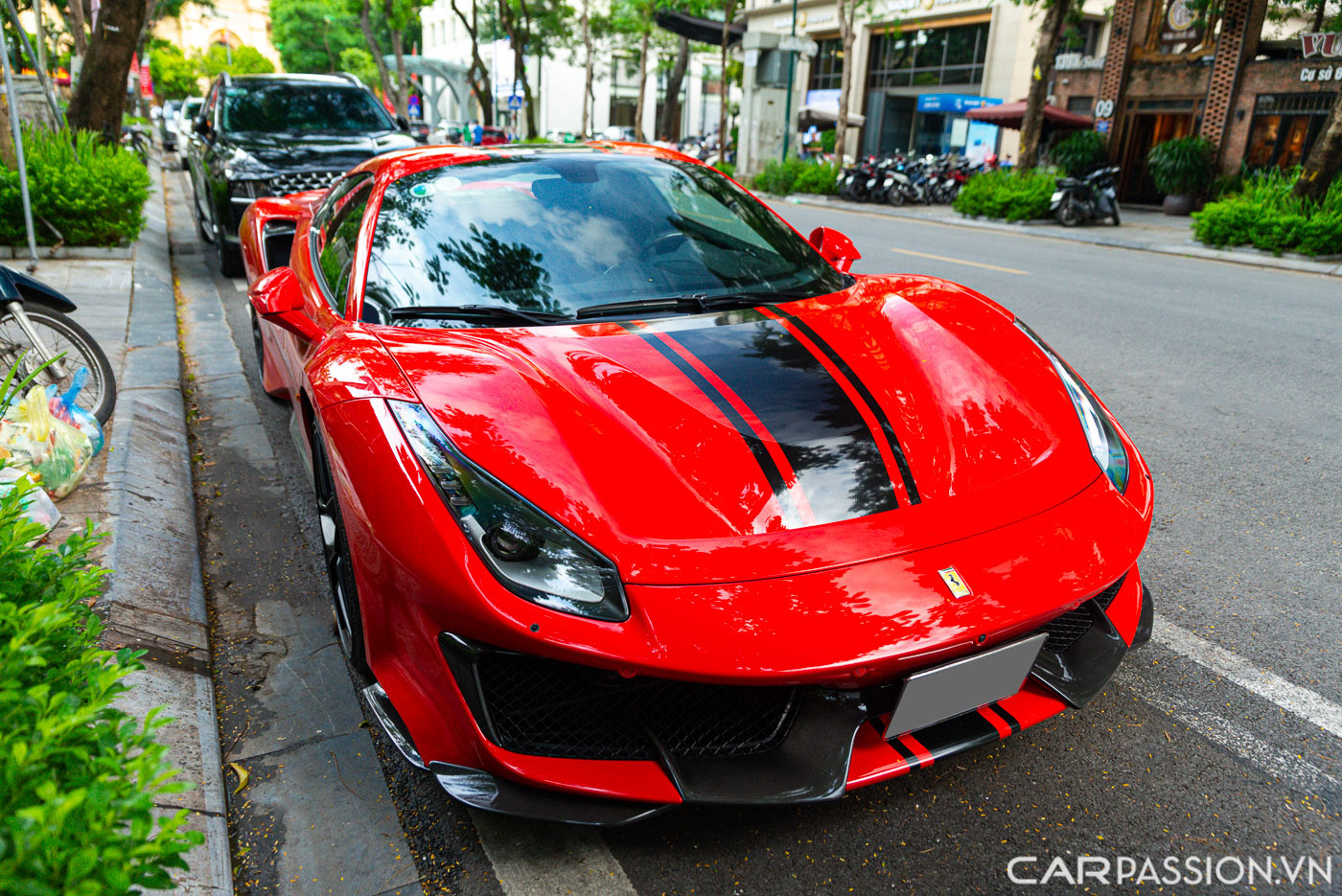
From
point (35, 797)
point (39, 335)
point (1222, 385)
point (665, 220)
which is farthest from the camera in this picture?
point (1222, 385)

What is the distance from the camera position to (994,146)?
30484 mm

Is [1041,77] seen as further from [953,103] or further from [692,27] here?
[953,103]

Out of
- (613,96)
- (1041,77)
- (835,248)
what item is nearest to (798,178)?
(1041,77)

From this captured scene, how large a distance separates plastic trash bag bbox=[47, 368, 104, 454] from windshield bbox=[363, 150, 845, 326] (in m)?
1.38

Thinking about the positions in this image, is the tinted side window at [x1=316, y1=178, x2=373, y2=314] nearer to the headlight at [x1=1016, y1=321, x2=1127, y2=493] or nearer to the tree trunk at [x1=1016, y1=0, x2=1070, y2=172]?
the headlight at [x1=1016, y1=321, x2=1127, y2=493]

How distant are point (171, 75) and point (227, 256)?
229ft

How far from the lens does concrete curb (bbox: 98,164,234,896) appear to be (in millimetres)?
1951

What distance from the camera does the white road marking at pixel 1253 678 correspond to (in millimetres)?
2289

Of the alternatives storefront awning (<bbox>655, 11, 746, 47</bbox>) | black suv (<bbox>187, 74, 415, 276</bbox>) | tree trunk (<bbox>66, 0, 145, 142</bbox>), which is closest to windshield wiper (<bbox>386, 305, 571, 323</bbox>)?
black suv (<bbox>187, 74, 415, 276</bbox>)

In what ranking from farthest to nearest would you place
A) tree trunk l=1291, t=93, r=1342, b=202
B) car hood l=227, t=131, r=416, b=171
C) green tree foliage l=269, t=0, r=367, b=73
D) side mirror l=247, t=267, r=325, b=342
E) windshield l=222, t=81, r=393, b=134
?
green tree foliage l=269, t=0, r=367, b=73 < tree trunk l=1291, t=93, r=1342, b=202 < windshield l=222, t=81, r=393, b=134 < car hood l=227, t=131, r=416, b=171 < side mirror l=247, t=267, r=325, b=342

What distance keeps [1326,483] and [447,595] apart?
378 centimetres

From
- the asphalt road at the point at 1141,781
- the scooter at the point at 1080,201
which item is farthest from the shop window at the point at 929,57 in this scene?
the asphalt road at the point at 1141,781

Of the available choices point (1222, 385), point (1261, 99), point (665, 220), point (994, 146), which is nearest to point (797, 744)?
point (665, 220)

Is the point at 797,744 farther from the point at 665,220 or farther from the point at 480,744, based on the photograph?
the point at 665,220
